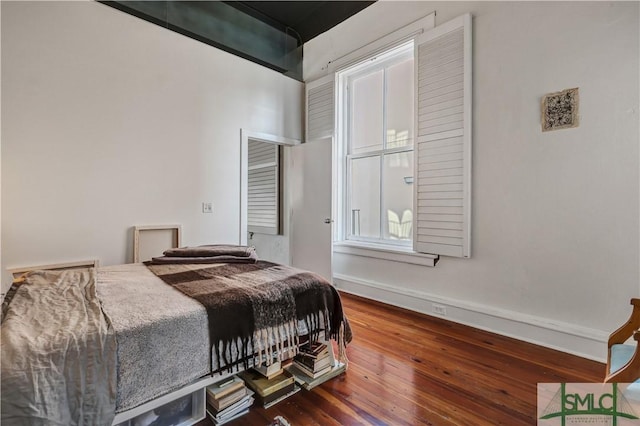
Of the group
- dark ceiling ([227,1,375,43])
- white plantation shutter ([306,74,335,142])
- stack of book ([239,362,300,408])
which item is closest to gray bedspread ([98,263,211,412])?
stack of book ([239,362,300,408])

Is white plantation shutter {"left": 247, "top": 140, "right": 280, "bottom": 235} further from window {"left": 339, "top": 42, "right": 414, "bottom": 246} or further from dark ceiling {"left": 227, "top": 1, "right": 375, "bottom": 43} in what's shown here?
dark ceiling {"left": 227, "top": 1, "right": 375, "bottom": 43}

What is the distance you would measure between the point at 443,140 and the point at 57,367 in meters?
2.97

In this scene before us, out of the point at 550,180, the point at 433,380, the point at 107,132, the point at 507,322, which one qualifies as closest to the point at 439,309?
the point at 507,322

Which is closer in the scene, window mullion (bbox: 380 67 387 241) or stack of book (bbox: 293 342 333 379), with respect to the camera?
stack of book (bbox: 293 342 333 379)

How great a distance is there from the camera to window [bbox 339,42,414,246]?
329 centimetres

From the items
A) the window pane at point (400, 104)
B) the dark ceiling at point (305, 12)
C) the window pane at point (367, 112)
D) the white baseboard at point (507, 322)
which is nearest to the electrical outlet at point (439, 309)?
the white baseboard at point (507, 322)

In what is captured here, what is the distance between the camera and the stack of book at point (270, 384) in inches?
64.2

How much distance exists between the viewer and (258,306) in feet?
4.82

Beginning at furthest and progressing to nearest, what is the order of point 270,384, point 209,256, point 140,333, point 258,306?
point 209,256 < point 270,384 < point 258,306 < point 140,333

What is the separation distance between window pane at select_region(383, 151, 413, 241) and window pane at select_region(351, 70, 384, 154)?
0.34m

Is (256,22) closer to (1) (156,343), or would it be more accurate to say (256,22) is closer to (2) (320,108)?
(2) (320,108)

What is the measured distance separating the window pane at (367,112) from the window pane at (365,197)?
0.20m

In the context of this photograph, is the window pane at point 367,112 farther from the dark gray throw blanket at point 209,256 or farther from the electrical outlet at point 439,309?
the dark gray throw blanket at point 209,256

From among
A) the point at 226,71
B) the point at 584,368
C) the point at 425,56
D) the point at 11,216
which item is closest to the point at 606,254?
the point at 584,368
